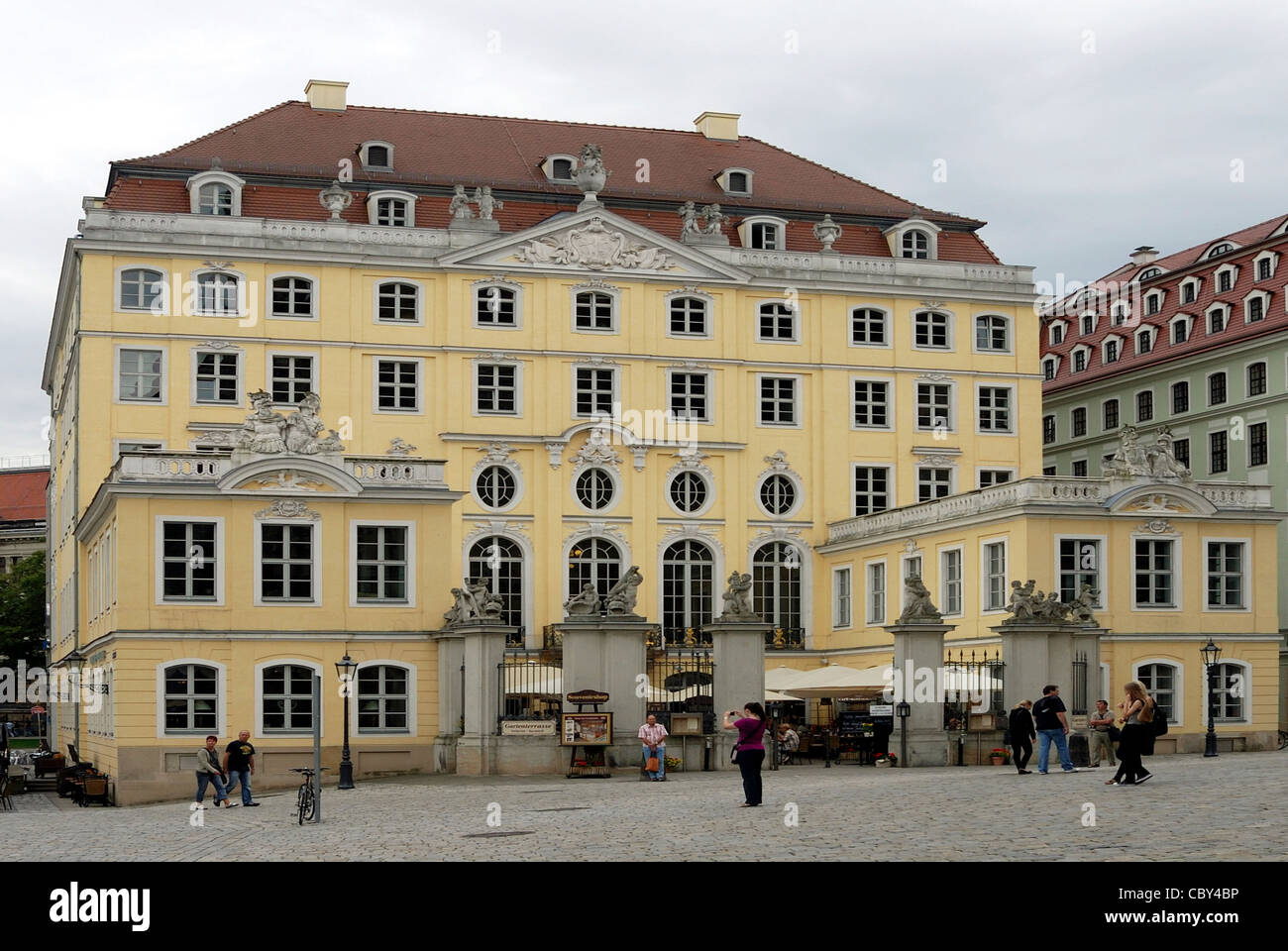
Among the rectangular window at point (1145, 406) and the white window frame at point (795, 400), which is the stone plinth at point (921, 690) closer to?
the white window frame at point (795, 400)

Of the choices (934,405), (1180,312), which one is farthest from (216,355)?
(1180,312)

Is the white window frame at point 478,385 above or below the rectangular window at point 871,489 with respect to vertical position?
Answer: above

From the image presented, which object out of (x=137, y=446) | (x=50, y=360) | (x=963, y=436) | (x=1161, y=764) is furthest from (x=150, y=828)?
(x=50, y=360)

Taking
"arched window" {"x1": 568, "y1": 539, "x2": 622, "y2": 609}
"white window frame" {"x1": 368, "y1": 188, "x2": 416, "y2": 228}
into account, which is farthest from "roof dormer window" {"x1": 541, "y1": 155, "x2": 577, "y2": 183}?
"arched window" {"x1": 568, "y1": 539, "x2": 622, "y2": 609}

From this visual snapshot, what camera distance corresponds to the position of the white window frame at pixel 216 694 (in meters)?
46.6

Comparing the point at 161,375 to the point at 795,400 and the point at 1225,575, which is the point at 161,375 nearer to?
the point at 795,400

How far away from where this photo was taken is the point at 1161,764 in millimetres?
40469

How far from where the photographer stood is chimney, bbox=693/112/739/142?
254ft

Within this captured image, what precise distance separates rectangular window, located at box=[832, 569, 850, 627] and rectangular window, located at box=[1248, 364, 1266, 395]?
2059 cm

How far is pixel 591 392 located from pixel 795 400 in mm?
7294

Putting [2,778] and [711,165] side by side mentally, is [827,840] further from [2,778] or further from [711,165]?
[711,165]

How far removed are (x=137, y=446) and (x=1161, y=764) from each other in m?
34.3

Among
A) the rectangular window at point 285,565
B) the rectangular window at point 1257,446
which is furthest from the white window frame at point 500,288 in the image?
the rectangular window at point 1257,446

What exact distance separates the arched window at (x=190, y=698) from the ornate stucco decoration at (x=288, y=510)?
12.8 feet
